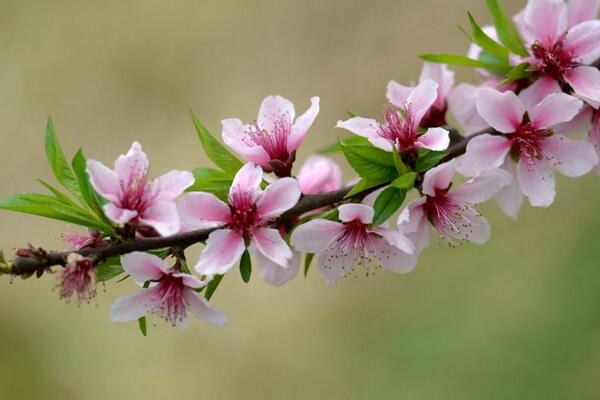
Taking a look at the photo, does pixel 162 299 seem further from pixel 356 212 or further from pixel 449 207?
pixel 449 207

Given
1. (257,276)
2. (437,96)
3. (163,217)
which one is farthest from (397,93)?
(257,276)

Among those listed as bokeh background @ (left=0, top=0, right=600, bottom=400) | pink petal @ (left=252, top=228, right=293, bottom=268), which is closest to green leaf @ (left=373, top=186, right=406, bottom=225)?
pink petal @ (left=252, top=228, right=293, bottom=268)

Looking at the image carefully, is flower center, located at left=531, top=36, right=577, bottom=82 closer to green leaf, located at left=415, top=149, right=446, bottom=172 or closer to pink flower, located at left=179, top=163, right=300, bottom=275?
green leaf, located at left=415, top=149, right=446, bottom=172

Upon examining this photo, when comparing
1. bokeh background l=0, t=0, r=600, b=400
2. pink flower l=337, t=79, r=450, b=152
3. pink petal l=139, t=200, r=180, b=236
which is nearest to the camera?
pink petal l=139, t=200, r=180, b=236

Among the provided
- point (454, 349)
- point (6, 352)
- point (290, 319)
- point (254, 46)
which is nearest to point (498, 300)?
point (454, 349)

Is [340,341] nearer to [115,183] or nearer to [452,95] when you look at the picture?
[452,95]

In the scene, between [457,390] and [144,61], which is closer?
[457,390]
